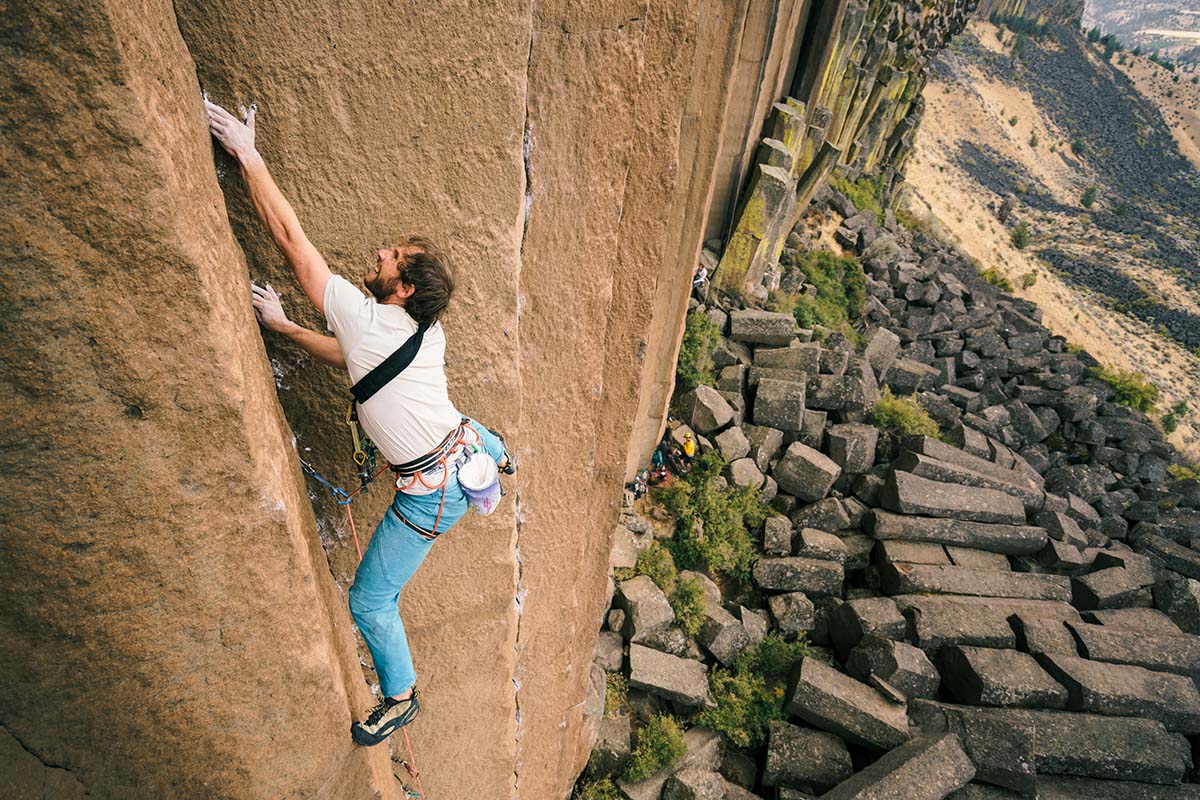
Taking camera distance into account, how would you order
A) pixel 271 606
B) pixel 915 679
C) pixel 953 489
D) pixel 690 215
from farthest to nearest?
pixel 953 489 < pixel 690 215 < pixel 915 679 < pixel 271 606

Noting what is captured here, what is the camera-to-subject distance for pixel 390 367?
1920 mm

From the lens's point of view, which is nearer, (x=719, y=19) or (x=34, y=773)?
(x=34, y=773)

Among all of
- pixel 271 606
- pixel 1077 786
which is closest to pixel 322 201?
pixel 271 606

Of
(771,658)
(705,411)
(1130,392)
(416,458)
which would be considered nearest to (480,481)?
(416,458)

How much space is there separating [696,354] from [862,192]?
1088cm

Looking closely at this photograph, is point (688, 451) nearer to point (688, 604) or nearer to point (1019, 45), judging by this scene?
point (688, 604)

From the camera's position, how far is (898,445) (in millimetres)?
8742

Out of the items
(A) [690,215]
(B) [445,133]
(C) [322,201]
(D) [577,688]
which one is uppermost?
(B) [445,133]

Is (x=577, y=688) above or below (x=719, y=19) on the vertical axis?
below

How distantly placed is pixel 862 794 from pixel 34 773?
508 centimetres

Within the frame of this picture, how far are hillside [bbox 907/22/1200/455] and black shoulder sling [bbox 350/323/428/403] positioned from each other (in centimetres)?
2336

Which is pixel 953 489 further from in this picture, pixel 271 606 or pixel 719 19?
pixel 271 606

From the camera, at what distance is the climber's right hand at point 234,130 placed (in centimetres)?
165

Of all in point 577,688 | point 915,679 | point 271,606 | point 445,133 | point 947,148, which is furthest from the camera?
point 947,148
